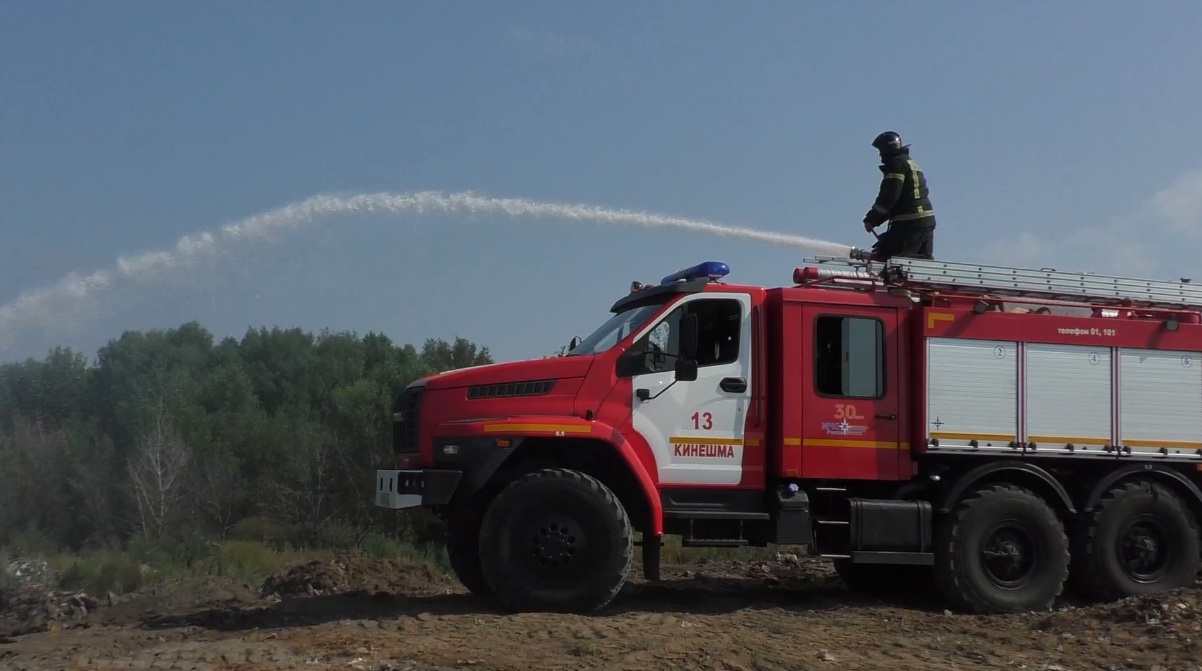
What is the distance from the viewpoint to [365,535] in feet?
62.7

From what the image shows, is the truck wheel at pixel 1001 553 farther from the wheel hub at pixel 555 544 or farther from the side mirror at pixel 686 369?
the wheel hub at pixel 555 544

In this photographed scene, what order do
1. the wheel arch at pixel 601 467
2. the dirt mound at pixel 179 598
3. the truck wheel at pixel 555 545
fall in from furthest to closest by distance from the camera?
the dirt mound at pixel 179 598 → the wheel arch at pixel 601 467 → the truck wheel at pixel 555 545

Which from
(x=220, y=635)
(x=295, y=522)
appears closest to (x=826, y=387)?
(x=220, y=635)

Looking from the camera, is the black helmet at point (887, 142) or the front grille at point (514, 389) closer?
the front grille at point (514, 389)

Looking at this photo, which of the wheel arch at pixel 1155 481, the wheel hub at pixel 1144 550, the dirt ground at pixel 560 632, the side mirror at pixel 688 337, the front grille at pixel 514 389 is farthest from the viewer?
the wheel hub at pixel 1144 550

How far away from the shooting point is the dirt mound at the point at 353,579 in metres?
12.4

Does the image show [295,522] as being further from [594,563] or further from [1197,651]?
[1197,651]

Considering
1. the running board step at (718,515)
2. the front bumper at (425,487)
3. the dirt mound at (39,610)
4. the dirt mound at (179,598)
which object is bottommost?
the dirt mound at (39,610)

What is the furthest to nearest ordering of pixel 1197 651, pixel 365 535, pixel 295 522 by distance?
pixel 295 522 < pixel 365 535 < pixel 1197 651

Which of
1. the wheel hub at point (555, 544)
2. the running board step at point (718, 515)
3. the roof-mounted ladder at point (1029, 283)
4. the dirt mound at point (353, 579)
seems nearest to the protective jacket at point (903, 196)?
the roof-mounted ladder at point (1029, 283)

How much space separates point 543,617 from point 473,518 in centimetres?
171

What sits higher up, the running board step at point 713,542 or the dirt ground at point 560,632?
the running board step at point 713,542

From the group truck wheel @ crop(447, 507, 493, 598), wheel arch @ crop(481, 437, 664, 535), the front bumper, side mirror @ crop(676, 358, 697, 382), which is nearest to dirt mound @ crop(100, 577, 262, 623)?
truck wheel @ crop(447, 507, 493, 598)

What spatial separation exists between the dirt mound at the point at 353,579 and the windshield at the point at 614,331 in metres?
3.38
